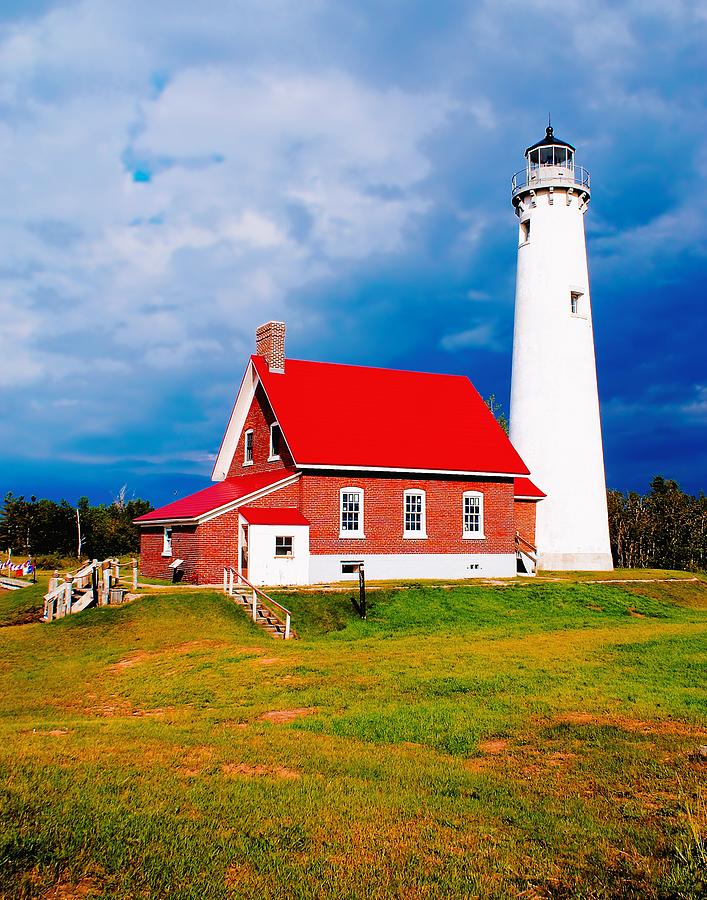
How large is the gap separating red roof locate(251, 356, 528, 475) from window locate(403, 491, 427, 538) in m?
1.25

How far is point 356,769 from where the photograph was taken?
8.80 m

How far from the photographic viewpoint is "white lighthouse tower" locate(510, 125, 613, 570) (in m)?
35.7

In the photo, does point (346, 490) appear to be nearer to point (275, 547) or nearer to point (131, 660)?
point (275, 547)

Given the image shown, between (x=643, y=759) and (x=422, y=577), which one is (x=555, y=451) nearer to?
(x=422, y=577)

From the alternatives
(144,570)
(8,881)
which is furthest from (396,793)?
(144,570)

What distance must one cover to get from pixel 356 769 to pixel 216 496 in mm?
21706

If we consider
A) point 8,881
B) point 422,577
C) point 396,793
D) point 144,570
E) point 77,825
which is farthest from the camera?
→ point 144,570

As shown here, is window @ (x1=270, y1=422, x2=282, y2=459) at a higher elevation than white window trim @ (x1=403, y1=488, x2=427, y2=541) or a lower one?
higher

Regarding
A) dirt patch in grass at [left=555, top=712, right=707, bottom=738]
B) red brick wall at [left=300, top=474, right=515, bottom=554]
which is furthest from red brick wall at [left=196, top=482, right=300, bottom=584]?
dirt patch in grass at [left=555, top=712, right=707, bottom=738]

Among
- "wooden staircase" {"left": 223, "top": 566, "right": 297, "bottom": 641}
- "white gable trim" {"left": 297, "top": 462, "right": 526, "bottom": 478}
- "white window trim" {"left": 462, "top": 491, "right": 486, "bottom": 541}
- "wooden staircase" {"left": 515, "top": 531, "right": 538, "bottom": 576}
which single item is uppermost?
"white gable trim" {"left": 297, "top": 462, "right": 526, "bottom": 478}

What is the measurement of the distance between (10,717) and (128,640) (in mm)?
7296

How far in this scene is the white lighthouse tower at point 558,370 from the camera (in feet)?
117

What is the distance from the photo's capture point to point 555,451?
35875 mm

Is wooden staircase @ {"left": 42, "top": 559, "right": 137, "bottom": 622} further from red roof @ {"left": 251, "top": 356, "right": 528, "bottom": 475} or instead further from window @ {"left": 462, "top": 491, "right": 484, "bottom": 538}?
window @ {"left": 462, "top": 491, "right": 484, "bottom": 538}
